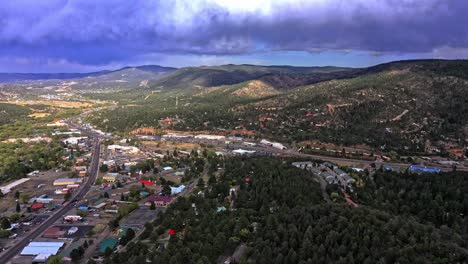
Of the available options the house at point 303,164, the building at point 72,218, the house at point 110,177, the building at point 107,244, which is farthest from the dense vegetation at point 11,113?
the building at point 107,244

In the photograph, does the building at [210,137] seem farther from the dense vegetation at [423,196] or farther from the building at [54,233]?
the building at [54,233]

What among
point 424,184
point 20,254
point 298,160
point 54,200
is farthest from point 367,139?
point 20,254

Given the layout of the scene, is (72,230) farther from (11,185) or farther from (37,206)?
(11,185)

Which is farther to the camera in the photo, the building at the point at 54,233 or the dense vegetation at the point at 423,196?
the dense vegetation at the point at 423,196

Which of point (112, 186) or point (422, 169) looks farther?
point (422, 169)

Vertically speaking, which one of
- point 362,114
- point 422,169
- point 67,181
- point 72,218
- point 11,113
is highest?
point 362,114

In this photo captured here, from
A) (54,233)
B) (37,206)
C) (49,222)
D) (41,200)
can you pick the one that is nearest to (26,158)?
(41,200)

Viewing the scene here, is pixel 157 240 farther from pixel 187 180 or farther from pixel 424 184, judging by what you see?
pixel 424 184
